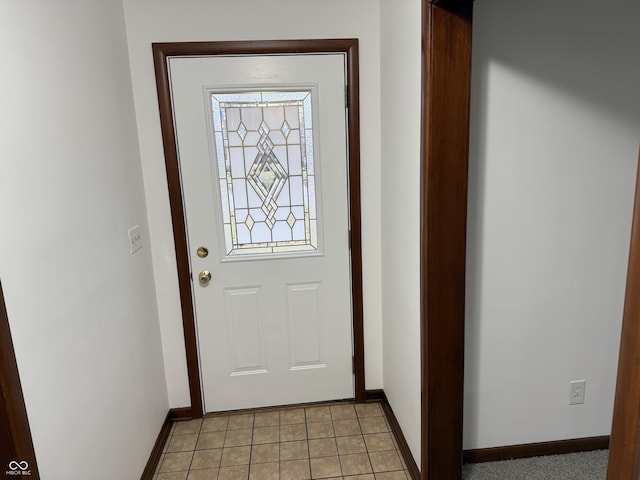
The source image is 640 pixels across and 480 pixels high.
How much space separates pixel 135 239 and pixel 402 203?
1219mm

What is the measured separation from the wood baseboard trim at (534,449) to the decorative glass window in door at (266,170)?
1.26 metres

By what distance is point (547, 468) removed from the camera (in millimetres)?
2016

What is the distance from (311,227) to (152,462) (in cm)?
136

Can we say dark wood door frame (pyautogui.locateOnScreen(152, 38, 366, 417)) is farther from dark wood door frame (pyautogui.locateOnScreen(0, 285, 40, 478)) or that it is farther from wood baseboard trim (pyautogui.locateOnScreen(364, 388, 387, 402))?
dark wood door frame (pyautogui.locateOnScreen(0, 285, 40, 478))

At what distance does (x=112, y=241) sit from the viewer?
1.79 meters

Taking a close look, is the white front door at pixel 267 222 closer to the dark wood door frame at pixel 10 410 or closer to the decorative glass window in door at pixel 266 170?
the decorative glass window in door at pixel 266 170

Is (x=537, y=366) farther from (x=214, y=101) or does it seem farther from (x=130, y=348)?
(x=214, y=101)

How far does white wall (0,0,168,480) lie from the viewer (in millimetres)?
1193

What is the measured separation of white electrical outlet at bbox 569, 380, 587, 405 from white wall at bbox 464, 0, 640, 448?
3 cm

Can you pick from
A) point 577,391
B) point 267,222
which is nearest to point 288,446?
point 267,222

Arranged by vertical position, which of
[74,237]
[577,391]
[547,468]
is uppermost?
[74,237]

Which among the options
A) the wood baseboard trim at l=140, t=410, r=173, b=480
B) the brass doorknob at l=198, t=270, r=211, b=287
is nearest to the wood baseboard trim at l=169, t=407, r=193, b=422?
the wood baseboard trim at l=140, t=410, r=173, b=480

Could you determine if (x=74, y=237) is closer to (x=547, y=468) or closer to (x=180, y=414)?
(x=180, y=414)

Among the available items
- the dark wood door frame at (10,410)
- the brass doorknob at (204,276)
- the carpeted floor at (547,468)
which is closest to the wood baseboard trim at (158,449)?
the brass doorknob at (204,276)
